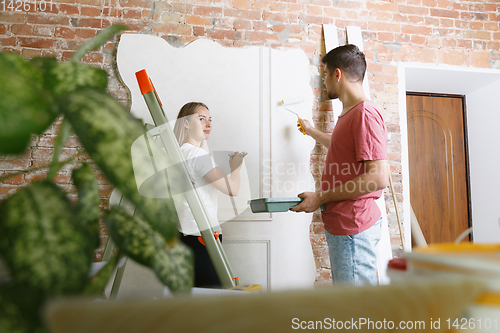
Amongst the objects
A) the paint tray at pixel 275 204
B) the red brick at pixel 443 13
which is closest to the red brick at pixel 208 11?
the paint tray at pixel 275 204

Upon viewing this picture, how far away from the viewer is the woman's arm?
182 cm

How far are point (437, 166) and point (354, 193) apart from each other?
1920 mm

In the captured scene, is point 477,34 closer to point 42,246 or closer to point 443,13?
point 443,13

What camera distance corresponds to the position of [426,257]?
0.20 metres

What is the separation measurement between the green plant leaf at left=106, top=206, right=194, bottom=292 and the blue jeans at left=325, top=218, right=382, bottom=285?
5.22 ft

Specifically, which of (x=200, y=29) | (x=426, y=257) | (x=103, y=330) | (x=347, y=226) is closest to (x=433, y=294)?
(x=426, y=257)

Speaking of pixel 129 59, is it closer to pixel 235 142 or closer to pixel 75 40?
pixel 75 40

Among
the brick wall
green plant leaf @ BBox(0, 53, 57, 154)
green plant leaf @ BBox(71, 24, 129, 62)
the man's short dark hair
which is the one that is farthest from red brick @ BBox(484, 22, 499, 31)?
green plant leaf @ BBox(0, 53, 57, 154)

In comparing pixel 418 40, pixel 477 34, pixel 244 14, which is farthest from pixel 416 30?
pixel 244 14

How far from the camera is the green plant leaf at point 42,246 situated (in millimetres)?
157

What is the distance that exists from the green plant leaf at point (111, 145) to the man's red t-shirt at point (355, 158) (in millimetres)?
1567

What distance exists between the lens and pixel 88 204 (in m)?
0.24

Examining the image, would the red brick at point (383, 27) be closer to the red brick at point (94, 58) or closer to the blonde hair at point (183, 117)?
the blonde hair at point (183, 117)

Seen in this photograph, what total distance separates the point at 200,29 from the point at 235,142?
2.97 feet
